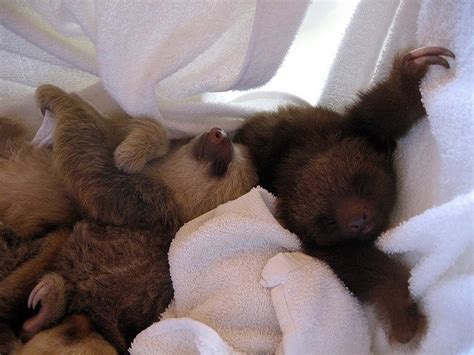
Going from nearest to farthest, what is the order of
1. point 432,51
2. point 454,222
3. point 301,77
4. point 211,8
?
point 454,222 → point 432,51 → point 211,8 → point 301,77

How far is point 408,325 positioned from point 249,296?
31 centimetres

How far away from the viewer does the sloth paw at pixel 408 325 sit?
1080 mm

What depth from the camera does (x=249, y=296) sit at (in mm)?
1143

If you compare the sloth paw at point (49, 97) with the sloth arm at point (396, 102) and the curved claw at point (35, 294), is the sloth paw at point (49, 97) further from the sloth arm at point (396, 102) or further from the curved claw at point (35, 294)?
the sloth arm at point (396, 102)

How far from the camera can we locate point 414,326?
1.08 metres

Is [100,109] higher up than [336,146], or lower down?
lower down

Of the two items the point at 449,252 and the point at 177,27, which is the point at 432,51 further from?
the point at 177,27

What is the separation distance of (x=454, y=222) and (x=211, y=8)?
666 millimetres

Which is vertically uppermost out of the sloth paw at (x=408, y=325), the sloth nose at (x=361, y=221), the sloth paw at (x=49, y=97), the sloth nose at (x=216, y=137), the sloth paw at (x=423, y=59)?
the sloth paw at (x=423, y=59)

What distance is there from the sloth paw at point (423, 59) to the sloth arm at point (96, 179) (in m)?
0.61

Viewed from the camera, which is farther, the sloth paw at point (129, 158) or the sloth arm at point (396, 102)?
the sloth paw at point (129, 158)

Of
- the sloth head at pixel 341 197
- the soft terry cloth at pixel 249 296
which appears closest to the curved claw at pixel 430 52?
the sloth head at pixel 341 197

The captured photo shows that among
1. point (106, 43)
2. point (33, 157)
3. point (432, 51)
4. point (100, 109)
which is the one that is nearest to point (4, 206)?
point (33, 157)

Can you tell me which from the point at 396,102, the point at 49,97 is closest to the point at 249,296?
the point at 396,102
